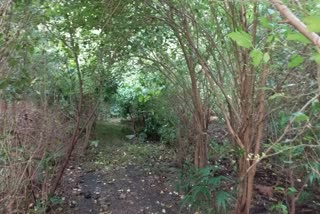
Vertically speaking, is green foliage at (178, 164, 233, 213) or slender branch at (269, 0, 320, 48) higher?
slender branch at (269, 0, 320, 48)

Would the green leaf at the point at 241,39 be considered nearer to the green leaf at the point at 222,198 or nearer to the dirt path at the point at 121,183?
the green leaf at the point at 222,198

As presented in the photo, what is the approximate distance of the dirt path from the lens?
4434 millimetres

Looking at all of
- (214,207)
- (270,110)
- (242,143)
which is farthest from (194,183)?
(270,110)

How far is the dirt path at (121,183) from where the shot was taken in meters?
4.43

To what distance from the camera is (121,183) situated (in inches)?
200

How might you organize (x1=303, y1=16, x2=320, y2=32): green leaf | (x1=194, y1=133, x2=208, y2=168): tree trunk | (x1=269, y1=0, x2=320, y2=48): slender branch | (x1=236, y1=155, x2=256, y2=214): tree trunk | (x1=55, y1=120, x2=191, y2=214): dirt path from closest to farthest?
1. (x1=303, y1=16, x2=320, y2=32): green leaf
2. (x1=269, y1=0, x2=320, y2=48): slender branch
3. (x1=236, y1=155, x2=256, y2=214): tree trunk
4. (x1=55, y1=120, x2=191, y2=214): dirt path
5. (x1=194, y1=133, x2=208, y2=168): tree trunk

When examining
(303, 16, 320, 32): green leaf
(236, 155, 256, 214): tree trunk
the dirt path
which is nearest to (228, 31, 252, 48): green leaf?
(303, 16, 320, 32): green leaf

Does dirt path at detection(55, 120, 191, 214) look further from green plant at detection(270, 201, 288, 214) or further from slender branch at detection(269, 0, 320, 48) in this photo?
slender branch at detection(269, 0, 320, 48)

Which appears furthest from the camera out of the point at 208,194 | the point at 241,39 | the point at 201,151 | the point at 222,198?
the point at 201,151

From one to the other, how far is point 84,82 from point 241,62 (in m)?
2.51

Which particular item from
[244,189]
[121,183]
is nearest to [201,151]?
[121,183]

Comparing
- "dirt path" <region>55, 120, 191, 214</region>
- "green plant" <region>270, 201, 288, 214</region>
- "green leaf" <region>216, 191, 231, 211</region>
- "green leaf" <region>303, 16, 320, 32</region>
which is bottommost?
"dirt path" <region>55, 120, 191, 214</region>

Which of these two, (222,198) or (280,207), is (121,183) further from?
(280,207)

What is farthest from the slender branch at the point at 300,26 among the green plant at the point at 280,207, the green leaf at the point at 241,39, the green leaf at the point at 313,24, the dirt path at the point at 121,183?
the dirt path at the point at 121,183
